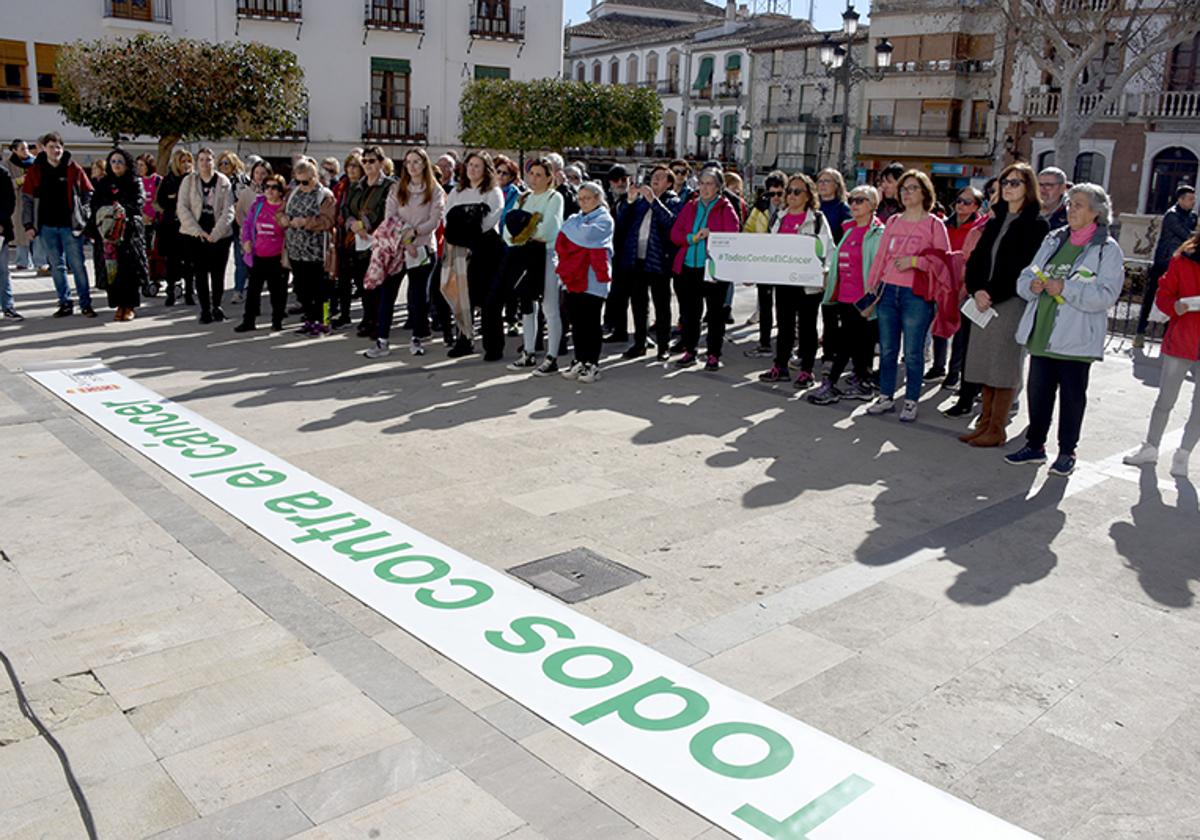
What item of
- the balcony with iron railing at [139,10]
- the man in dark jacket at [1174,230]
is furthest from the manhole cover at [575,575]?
the balcony with iron railing at [139,10]

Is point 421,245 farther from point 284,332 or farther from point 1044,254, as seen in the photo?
point 1044,254

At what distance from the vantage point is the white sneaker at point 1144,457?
7.45m

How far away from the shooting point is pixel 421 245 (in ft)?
33.1

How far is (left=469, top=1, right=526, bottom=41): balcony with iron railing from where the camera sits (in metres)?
36.0

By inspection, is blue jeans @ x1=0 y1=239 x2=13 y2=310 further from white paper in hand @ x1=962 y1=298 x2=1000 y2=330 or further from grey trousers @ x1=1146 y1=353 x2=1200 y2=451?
grey trousers @ x1=1146 y1=353 x2=1200 y2=451

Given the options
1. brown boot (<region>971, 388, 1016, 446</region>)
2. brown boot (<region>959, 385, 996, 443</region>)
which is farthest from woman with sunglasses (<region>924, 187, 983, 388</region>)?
brown boot (<region>971, 388, 1016, 446</region>)

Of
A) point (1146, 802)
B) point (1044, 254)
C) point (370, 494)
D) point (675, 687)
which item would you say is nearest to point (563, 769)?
point (675, 687)

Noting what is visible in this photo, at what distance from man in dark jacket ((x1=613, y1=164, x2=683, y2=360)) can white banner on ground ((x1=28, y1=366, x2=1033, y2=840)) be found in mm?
5084

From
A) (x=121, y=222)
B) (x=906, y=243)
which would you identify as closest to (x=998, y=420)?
(x=906, y=243)

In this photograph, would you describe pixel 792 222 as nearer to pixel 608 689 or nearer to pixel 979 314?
pixel 979 314

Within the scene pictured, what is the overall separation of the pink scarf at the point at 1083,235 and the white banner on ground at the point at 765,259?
2.41 meters

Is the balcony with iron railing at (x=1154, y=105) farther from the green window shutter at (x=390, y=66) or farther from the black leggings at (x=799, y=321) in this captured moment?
the black leggings at (x=799, y=321)

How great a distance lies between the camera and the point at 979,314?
768cm

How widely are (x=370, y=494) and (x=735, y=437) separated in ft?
9.31
